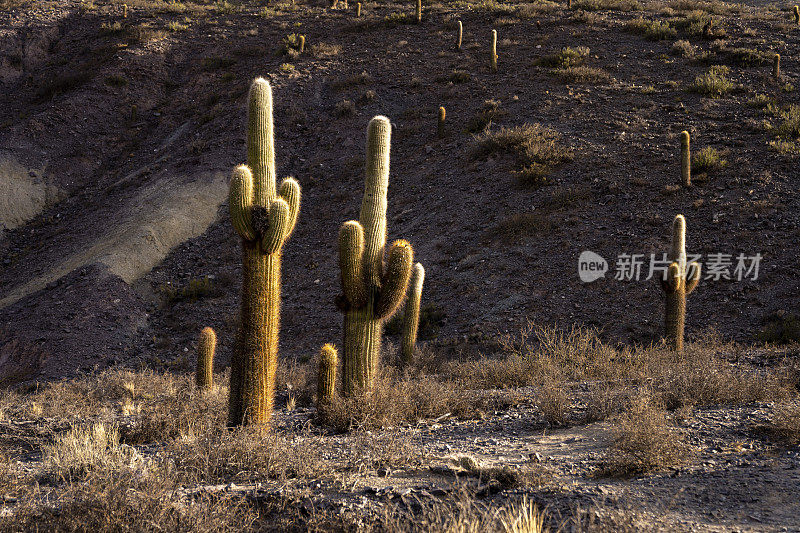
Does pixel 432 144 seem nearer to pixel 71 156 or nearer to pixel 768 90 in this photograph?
pixel 768 90

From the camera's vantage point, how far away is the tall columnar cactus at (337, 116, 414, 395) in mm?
7930

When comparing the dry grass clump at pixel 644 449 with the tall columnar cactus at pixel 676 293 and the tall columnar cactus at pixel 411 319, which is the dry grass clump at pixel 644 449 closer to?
the tall columnar cactus at pixel 411 319

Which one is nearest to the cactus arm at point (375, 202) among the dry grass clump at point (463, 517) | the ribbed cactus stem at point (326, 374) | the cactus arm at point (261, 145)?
the ribbed cactus stem at point (326, 374)

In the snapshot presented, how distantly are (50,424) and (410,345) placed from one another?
21.5 feet

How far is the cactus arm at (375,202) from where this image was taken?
26.8 feet

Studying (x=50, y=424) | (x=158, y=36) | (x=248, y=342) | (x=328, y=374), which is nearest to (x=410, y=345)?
(x=328, y=374)

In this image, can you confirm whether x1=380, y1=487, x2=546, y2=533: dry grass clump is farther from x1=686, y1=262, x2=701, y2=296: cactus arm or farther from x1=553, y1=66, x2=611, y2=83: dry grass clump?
x1=553, y1=66, x2=611, y2=83: dry grass clump

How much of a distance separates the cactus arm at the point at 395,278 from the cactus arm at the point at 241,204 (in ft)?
6.33

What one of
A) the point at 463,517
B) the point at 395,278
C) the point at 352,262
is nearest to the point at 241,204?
the point at 352,262

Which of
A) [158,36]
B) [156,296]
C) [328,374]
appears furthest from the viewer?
[158,36]

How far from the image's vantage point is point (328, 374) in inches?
307

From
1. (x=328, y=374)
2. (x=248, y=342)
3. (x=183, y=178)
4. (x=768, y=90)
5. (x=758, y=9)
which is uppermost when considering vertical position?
(x=758, y=9)

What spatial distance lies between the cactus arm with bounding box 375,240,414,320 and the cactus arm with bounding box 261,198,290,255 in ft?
5.32

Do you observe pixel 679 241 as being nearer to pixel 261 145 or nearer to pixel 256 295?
pixel 261 145
